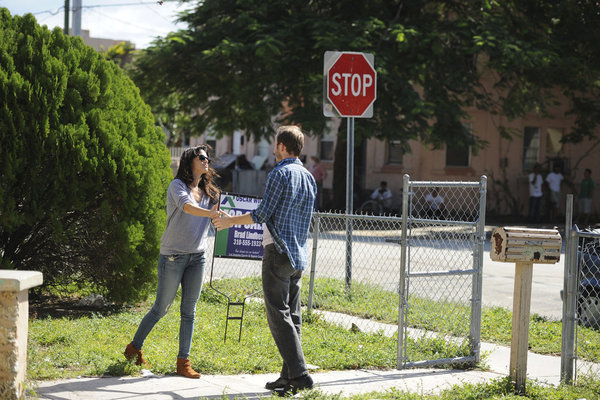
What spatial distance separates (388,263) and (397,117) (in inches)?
336

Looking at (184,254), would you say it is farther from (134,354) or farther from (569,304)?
(569,304)

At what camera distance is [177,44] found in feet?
70.5

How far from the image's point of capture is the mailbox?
5.57m

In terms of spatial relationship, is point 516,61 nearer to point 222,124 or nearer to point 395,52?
point 395,52

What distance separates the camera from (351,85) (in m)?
9.65

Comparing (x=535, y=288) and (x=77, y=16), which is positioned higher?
(x=77, y=16)

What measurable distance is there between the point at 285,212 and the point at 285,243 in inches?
8.7

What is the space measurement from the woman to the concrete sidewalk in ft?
0.90

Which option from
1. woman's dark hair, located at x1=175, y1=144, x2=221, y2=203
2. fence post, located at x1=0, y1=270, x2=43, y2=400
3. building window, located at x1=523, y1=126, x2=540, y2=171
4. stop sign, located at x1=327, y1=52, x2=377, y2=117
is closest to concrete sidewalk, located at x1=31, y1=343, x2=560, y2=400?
fence post, located at x1=0, y1=270, x2=43, y2=400

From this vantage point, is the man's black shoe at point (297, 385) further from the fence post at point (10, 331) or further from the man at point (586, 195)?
the man at point (586, 195)

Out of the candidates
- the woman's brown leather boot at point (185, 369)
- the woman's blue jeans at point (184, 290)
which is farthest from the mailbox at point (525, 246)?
the woman's brown leather boot at point (185, 369)

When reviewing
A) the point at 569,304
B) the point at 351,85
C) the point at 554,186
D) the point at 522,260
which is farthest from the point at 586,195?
the point at 522,260

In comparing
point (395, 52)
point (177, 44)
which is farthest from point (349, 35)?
point (177, 44)

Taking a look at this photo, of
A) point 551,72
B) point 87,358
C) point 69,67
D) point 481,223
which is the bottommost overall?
point 87,358
